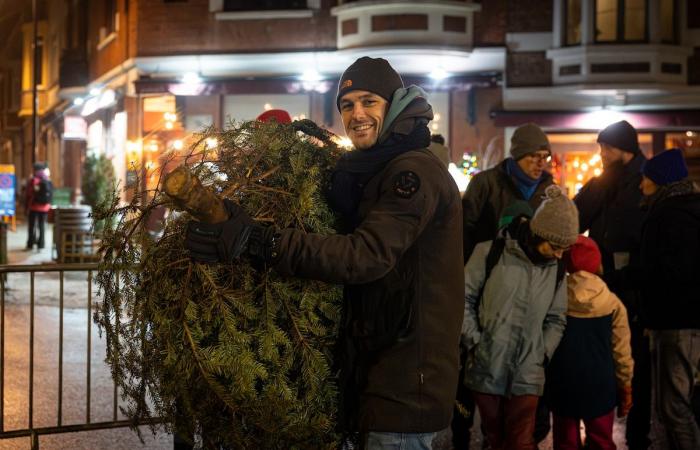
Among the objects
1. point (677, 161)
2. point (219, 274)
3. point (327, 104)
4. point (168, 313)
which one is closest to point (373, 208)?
point (219, 274)

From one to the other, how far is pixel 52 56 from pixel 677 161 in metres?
34.6

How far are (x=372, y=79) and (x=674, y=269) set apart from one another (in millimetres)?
3166

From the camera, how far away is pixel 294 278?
9.53 feet

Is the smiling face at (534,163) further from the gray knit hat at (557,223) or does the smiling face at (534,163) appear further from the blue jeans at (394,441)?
the blue jeans at (394,441)

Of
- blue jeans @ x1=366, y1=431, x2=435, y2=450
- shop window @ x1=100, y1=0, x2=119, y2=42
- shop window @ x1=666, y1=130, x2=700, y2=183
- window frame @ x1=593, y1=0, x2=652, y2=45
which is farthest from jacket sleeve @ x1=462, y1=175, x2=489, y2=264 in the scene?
shop window @ x1=100, y1=0, x2=119, y2=42

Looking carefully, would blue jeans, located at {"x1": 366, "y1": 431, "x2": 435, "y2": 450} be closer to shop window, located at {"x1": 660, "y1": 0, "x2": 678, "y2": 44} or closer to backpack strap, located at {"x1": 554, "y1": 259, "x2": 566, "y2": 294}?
backpack strap, located at {"x1": 554, "y1": 259, "x2": 566, "y2": 294}

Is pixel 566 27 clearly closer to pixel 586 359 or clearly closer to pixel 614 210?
pixel 614 210

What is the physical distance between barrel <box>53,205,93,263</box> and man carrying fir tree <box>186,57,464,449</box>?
14.0m

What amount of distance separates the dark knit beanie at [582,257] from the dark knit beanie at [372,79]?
97.8 inches

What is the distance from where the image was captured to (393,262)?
9.08 ft

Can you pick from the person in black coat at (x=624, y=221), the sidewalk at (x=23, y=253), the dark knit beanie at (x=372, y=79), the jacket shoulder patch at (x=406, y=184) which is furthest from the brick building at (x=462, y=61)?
the jacket shoulder patch at (x=406, y=184)

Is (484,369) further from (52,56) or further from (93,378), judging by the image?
(52,56)

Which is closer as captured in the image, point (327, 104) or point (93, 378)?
point (93, 378)

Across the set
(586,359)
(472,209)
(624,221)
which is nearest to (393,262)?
(586,359)
